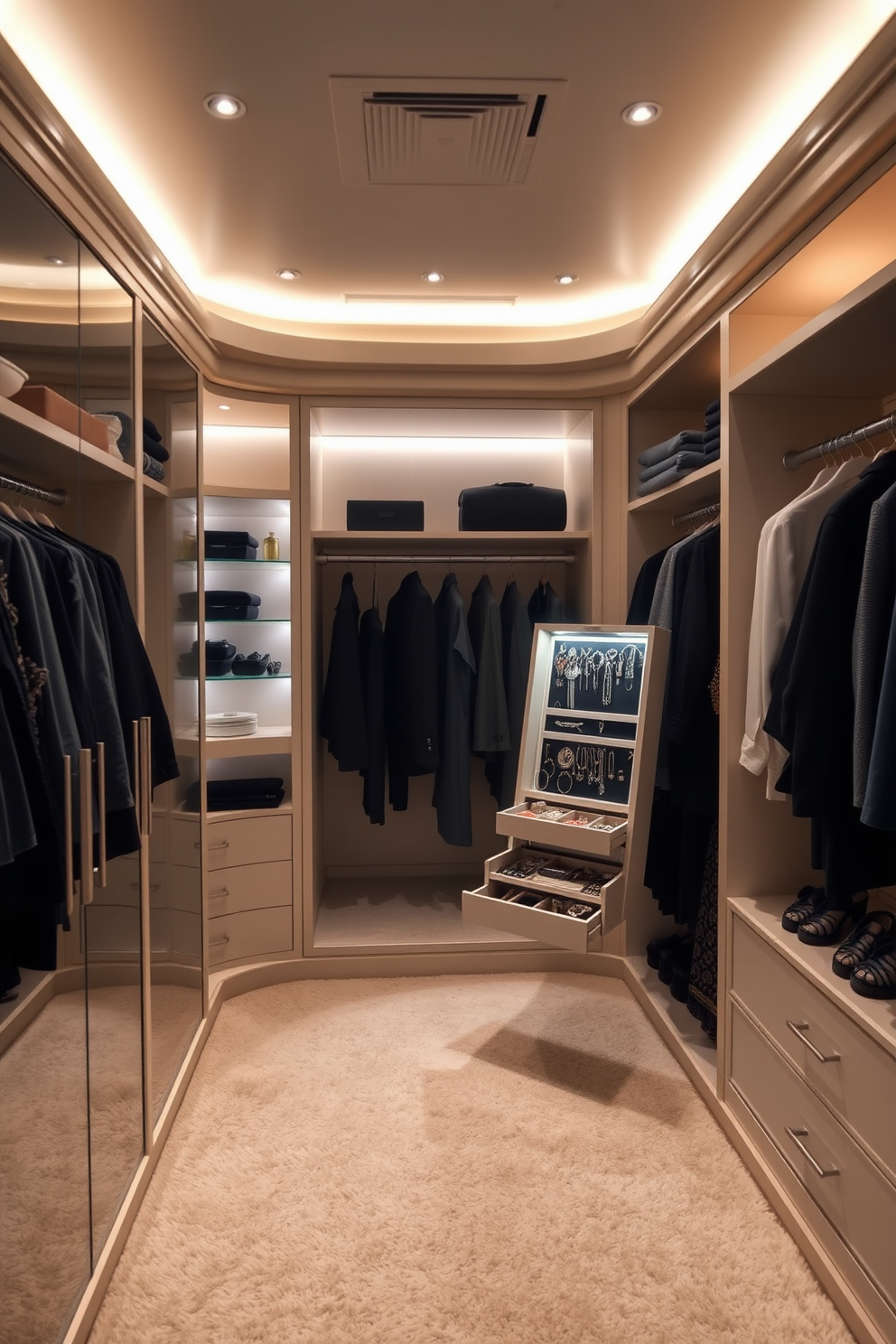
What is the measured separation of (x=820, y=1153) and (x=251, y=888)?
2.07m

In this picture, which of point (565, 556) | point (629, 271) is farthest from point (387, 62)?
point (565, 556)

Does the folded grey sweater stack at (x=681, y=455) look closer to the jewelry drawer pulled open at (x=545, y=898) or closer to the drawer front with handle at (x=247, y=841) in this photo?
the jewelry drawer pulled open at (x=545, y=898)

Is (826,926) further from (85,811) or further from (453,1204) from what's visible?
(85,811)

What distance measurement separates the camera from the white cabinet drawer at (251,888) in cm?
297

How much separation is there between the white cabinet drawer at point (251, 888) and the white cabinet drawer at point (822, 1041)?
1.71 m

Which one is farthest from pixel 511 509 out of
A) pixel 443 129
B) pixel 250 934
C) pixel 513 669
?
pixel 250 934

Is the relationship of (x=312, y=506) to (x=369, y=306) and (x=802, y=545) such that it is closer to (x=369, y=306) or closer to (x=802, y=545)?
(x=369, y=306)

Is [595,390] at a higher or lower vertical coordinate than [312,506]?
higher

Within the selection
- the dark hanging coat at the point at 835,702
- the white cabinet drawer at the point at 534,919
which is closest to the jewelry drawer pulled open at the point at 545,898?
the white cabinet drawer at the point at 534,919

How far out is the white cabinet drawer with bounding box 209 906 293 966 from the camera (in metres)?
2.99

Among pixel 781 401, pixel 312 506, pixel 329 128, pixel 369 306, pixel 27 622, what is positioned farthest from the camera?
pixel 312 506

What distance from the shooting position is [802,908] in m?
2.01

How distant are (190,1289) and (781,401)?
2.58 metres

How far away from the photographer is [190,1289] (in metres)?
1.68
